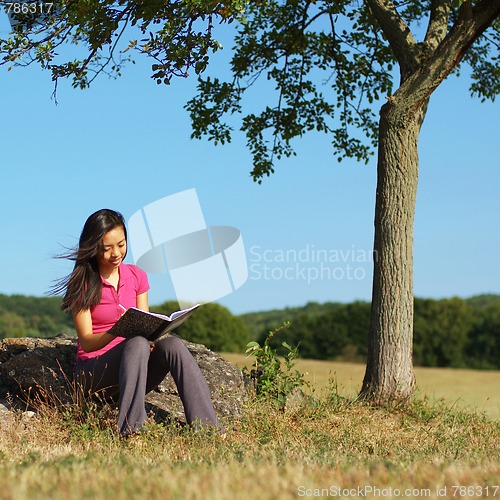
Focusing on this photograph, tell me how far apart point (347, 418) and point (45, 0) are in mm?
6382

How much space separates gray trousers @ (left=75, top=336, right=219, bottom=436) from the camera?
629 centimetres

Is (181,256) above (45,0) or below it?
below

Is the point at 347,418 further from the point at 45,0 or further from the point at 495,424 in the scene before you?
the point at 45,0

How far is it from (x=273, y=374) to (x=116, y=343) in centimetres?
230

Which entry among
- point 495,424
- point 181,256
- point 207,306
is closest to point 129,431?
point 181,256

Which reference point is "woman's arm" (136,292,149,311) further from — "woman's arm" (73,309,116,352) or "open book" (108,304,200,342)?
"open book" (108,304,200,342)

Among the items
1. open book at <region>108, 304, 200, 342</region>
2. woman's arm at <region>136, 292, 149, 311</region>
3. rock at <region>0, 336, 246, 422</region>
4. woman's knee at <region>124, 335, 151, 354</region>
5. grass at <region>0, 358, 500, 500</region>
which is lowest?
grass at <region>0, 358, 500, 500</region>

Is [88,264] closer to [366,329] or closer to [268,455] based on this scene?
[268,455]

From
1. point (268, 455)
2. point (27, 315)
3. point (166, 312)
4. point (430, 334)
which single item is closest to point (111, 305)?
point (268, 455)

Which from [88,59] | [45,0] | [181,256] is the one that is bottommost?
[181,256]

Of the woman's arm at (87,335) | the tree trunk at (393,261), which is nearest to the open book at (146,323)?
the woman's arm at (87,335)

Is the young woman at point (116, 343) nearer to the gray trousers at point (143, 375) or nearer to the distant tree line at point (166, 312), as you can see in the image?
the gray trousers at point (143, 375)

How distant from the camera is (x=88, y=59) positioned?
30.6 feet

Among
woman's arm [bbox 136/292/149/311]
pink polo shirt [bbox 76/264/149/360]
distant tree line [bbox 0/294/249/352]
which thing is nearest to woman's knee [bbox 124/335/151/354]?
pink polo shirt [bbox 76/264/149/360]
